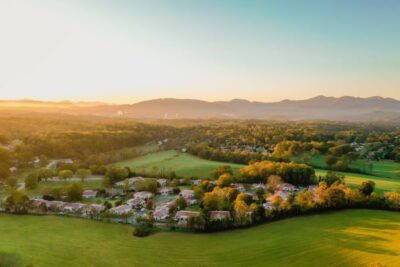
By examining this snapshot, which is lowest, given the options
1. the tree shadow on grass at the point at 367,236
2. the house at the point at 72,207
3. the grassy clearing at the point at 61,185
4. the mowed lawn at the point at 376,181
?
the grassy clearing at the point at 61,185

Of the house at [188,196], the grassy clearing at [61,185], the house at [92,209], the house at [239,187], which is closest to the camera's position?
the house at [92,209]

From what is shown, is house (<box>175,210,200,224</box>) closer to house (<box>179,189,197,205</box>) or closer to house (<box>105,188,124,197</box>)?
house (<box>179,189,197,205</box>)

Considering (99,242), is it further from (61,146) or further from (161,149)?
(161,149)

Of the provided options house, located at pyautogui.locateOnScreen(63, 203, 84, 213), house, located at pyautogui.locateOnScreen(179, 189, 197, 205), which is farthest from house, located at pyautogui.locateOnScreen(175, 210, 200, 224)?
house, located at pyautogui.locateOnScreen(63, 203, 84, 213)

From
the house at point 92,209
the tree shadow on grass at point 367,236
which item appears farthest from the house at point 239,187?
the house at point 92,209

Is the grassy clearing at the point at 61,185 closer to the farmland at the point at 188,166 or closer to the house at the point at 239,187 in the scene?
the farmland at the point at 188,166

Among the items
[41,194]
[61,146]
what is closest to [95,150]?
[61,146]
